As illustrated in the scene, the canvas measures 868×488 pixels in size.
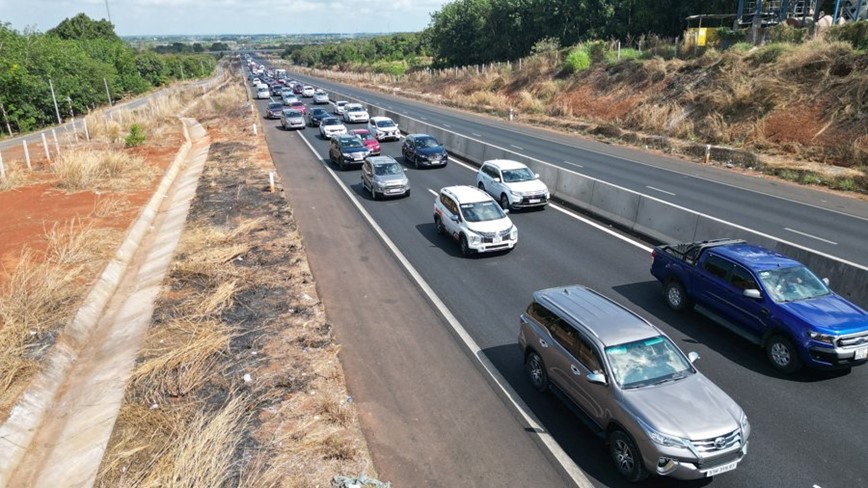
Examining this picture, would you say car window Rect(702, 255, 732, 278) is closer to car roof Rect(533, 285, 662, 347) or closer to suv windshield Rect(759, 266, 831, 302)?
suv windshield Rect(759, 266, 831, 302)

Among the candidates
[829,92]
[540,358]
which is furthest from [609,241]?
[829,92]

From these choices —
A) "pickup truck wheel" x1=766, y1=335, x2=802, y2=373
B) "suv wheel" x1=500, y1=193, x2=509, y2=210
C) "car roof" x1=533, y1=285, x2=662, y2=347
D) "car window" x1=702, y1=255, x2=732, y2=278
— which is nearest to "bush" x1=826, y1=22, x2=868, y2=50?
"suv wheel" x1=500, y1=193, x2=509, y2=210

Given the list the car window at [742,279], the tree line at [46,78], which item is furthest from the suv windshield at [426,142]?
the tree line at [46,78]

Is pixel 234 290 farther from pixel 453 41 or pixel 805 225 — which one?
pixel 453 41

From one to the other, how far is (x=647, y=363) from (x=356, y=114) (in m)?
43.3

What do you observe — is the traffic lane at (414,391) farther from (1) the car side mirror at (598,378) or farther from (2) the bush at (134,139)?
(2) the bush at (134,139)

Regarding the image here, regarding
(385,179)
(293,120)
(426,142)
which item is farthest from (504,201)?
(293,120)

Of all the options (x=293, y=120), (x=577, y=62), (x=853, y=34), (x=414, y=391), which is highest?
(x=853, y=34)

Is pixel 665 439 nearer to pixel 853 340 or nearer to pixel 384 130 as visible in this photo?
pixel 853 340

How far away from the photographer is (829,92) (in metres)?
30.3

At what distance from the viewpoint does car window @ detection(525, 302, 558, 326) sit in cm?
955

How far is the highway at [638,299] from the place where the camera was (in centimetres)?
799

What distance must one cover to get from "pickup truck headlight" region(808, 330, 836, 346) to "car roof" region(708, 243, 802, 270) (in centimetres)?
163

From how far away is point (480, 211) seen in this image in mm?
16984
